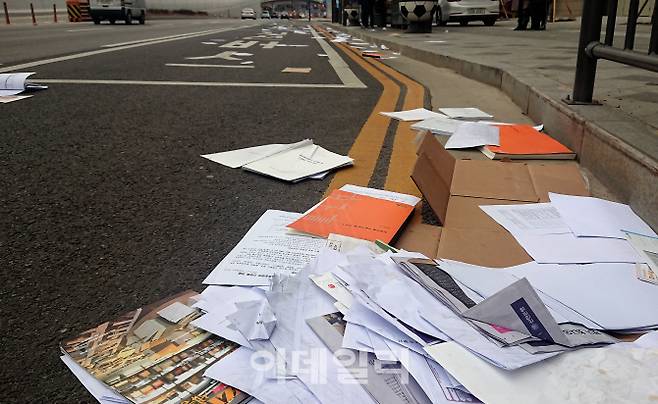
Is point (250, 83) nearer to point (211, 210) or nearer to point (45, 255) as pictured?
point (211, 210)

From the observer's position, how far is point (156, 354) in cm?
108

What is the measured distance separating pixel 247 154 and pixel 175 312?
1293 millimetres

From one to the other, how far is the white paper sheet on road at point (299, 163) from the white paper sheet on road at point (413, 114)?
95 centimetres

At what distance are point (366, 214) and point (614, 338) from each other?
2.66ft

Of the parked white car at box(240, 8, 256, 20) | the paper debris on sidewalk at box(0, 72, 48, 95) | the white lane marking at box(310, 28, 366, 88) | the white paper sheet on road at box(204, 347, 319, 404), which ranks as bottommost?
the white paper sheet on road at box(204, 347, 319, 404)

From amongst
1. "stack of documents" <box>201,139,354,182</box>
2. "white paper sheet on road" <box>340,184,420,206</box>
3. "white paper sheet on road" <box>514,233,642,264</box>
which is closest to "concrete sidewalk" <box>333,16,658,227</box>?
"white paper sheet on road" <box>514,233,642,264</box>

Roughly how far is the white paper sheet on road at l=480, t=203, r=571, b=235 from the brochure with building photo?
3.14 feet

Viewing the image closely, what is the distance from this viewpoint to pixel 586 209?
1741 millimetres

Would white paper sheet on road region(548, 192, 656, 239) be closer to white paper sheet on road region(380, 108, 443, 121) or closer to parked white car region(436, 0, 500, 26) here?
white paper sheet on road region(380, 108, 443, 121)

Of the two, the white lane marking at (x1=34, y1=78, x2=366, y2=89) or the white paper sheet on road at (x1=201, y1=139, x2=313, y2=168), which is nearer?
the white paper sheet on road at (x1=201, y1=139, x2=313, y2=168)

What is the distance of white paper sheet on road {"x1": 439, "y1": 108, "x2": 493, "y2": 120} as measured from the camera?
3.18 meters

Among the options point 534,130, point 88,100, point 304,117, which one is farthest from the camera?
point 88,100

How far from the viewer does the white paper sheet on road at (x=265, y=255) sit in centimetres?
137

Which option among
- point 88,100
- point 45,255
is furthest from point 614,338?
point 88,100
